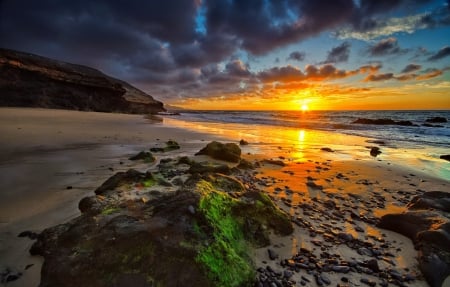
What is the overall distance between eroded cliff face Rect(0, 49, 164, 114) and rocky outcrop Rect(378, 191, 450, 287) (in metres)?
42.8

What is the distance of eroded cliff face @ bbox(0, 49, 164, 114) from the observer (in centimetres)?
3147

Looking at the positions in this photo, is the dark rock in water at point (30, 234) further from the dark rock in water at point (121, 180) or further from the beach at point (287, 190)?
the dark rock in water at point (121, 180)

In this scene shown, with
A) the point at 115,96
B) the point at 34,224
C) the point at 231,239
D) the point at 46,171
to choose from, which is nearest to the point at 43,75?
the point at 115,96

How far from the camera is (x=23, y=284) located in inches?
95.5

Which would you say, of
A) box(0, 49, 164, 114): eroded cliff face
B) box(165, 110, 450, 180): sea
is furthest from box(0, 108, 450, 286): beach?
box(0, 49, 164, 114): eroded cliff face

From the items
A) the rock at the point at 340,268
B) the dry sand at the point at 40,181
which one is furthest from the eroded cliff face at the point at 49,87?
the rock at the point at 340,268

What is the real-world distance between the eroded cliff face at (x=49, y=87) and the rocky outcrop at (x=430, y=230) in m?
42.8

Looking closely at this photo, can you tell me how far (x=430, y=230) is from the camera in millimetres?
3484

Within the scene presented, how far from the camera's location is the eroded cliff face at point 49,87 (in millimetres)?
31469

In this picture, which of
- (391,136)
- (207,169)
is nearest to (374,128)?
(391,136)

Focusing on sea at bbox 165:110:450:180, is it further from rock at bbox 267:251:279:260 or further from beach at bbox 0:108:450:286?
rock at bbox 267:251:279:260

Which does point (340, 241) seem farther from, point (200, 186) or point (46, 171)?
point (46, 171)

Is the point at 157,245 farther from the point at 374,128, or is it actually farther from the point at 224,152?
the point at 374,128

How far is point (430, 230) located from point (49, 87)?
4504 cm
